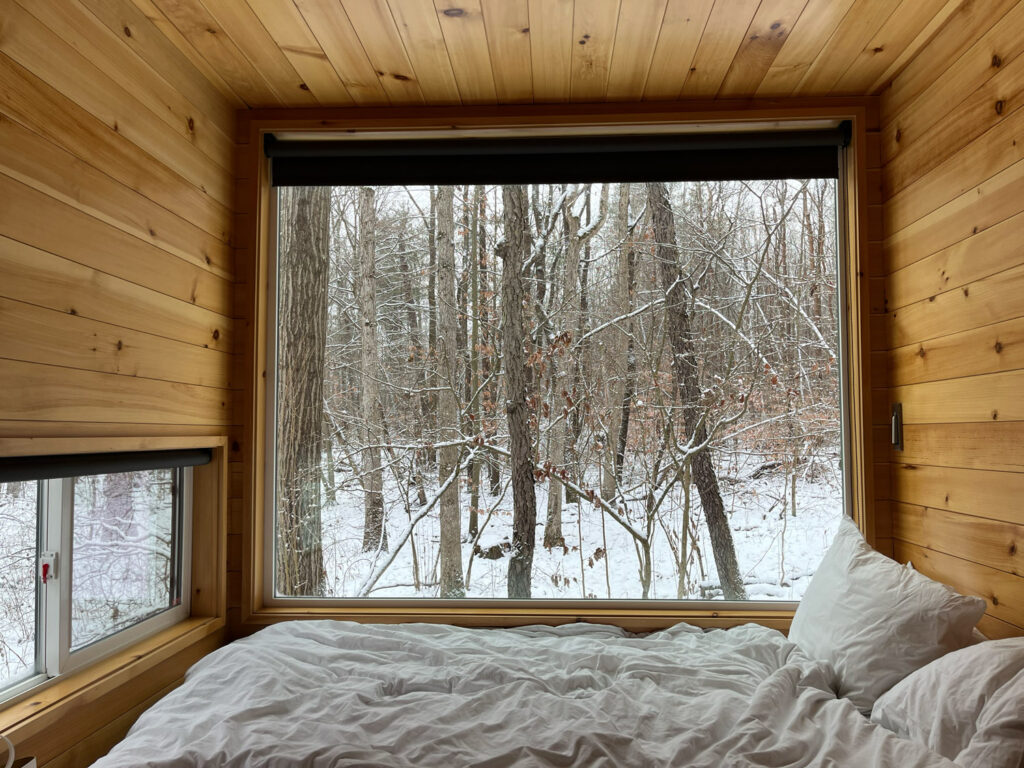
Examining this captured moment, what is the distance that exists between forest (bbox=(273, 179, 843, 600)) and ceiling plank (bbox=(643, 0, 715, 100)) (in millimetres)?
434

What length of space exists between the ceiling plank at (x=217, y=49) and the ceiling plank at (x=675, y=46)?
4.61ft

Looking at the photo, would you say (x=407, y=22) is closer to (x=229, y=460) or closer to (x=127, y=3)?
(x=127, y=3)

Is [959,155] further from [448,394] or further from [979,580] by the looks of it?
[448,394]

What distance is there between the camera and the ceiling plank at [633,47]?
213 cm

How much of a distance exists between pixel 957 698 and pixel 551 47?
83.8 inches

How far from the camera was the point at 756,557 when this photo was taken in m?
2.82

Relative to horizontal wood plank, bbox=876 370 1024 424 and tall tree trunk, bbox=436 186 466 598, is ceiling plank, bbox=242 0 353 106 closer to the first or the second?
tall tree trunk, bbox=436 186 466 598

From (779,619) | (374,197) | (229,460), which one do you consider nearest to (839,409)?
(779,619)

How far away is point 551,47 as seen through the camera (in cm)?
232

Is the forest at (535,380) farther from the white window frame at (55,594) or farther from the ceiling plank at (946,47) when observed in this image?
the white window frame at (55,594)

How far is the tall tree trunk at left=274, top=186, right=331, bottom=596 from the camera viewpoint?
9.35 feet

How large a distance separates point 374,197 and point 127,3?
1.11 meters

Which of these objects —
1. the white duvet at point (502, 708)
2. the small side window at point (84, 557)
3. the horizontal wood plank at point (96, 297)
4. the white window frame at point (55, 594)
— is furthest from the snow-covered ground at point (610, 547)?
the white window frame at point (55, 594)

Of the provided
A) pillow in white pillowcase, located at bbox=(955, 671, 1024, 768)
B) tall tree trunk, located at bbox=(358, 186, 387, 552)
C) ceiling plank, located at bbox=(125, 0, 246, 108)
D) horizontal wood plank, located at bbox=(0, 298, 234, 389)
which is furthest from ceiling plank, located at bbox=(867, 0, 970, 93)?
horizontal wood plank, located at bbox=(0, 298, 234, 389)
